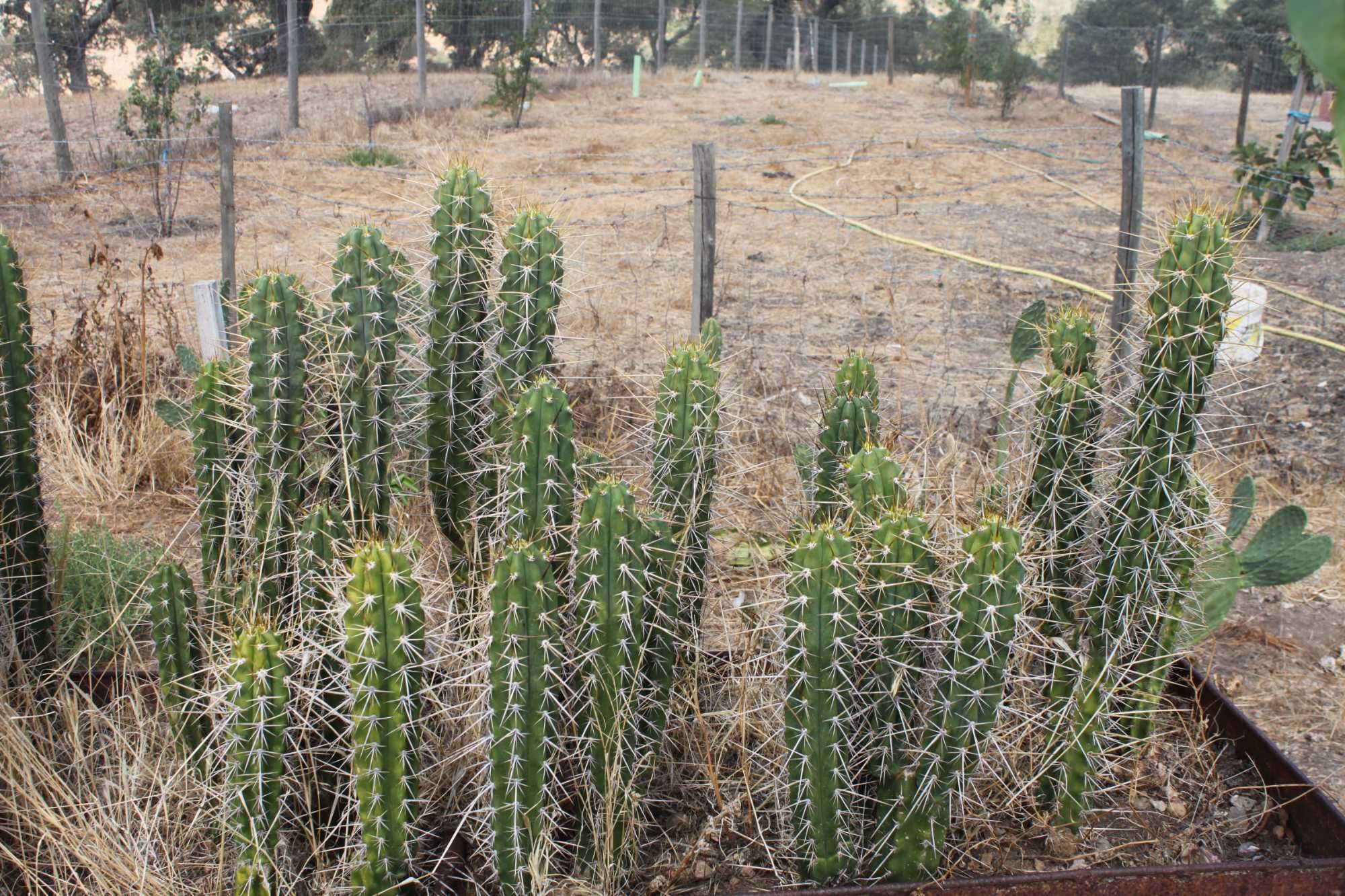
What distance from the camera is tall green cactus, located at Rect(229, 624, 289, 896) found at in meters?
2.59

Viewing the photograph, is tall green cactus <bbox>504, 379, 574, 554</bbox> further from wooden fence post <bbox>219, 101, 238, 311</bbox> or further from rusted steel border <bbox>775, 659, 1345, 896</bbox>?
wooden fence post <bbox>219, 101, 238, 311</bbox>

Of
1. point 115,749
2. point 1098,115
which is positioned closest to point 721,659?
point 115,749

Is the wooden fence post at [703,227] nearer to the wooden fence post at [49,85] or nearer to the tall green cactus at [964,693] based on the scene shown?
the tall green cactus at [964,693]

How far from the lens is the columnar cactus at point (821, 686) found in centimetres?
254

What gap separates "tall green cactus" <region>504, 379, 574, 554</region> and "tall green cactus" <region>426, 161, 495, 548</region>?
0.50m

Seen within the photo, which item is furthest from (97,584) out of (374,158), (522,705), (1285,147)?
(1285,147)

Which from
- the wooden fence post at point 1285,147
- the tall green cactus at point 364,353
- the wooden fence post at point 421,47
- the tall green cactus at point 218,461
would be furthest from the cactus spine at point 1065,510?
the wooden fence post at point 421,47

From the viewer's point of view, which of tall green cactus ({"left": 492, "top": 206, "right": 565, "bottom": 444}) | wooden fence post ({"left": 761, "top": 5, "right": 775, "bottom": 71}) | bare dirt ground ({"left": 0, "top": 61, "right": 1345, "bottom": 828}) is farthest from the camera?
wooden fence post ({"left": 761, "top": 5, "right": 775, "bottom": 71})

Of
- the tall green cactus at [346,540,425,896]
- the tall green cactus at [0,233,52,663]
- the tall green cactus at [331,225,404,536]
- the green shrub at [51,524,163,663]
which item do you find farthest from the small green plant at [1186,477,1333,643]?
the tall green cactus at [0,233,52,663]

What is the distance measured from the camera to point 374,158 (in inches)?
514

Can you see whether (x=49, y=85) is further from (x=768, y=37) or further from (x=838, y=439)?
(x=768, y=37)

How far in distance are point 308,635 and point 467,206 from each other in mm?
1410

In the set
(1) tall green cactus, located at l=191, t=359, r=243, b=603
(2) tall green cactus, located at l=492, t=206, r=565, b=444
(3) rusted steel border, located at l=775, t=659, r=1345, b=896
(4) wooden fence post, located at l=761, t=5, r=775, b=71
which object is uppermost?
(4) wooden fence post, located at l=761, t=5, r=775, b=71

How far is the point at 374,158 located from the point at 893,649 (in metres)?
11.8
